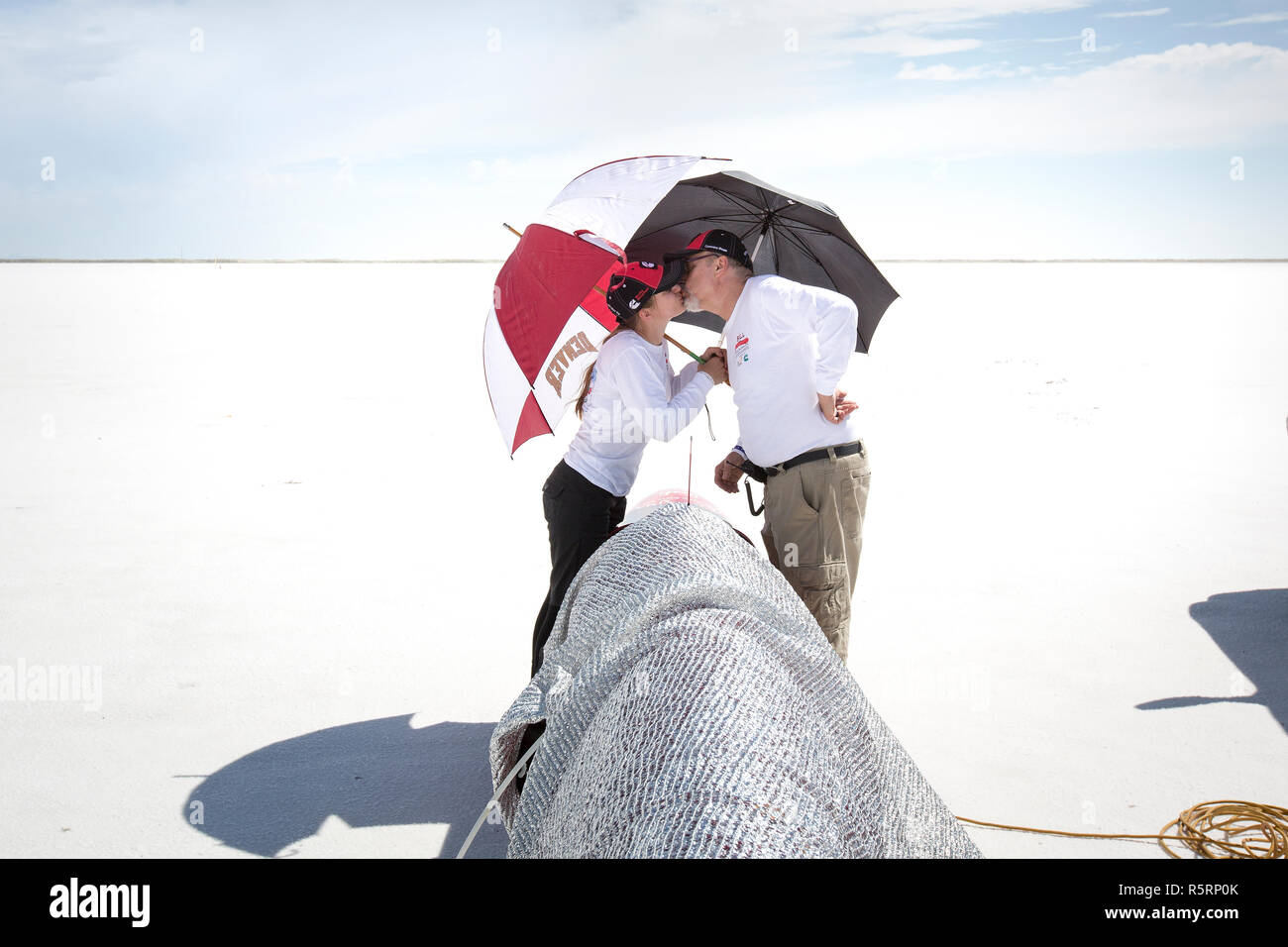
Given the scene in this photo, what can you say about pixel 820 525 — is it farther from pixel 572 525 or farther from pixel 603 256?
pixel 603 256

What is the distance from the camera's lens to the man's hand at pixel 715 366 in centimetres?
387

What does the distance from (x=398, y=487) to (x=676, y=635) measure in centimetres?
770

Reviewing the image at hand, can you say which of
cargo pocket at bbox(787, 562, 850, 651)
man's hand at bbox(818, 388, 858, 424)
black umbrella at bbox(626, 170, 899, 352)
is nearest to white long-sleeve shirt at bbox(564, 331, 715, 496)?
man's hand at bbox(818, 388, 858, 424)

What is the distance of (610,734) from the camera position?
1.51 metres

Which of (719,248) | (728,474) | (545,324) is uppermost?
(719,248)

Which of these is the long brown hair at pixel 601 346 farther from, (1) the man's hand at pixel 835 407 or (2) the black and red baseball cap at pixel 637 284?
(1) the man's hand at pixel 835 407

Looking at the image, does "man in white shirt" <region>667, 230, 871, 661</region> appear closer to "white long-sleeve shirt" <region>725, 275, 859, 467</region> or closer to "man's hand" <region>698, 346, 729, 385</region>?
"white long-sleeve shirt" <region>725, 275, 859, 467</region>

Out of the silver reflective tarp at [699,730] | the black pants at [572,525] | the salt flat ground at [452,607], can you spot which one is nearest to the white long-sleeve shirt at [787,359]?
the black pants at [572,525]

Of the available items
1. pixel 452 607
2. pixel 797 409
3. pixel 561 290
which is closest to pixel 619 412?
pixel 561 290

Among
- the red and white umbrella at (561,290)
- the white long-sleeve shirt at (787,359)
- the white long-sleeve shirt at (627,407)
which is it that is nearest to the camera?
the red and white umbrella at (561,290)

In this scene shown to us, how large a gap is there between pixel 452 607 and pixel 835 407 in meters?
3.17

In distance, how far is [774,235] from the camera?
4.20 meters

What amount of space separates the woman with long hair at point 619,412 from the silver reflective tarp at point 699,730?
1.41 metres
